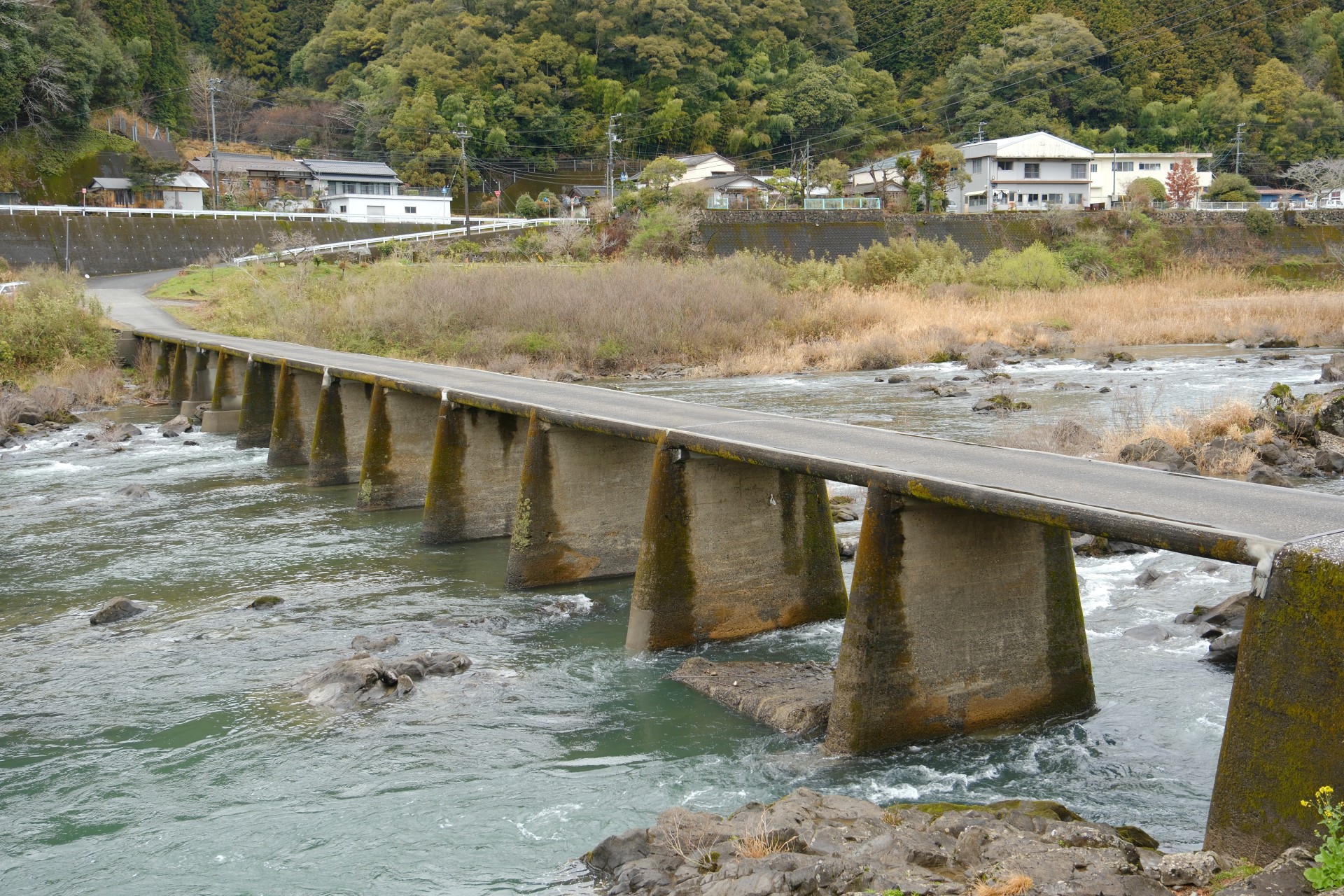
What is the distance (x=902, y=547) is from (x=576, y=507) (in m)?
5.75

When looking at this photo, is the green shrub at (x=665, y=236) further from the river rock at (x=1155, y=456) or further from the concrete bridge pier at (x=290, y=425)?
the river rock at (x=1155, y=456)

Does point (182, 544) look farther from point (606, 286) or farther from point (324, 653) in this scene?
point (606, 286)

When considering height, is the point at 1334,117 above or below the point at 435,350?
above

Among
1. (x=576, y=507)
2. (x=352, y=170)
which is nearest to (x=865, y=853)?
(x=576, y=507)

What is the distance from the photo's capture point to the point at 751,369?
35.9 metres

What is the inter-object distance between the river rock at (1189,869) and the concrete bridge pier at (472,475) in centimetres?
1103

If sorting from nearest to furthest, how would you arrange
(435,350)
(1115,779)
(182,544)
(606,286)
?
1. (1115,779)
2. (182,544)
3. (435,350)
4. (606,286)

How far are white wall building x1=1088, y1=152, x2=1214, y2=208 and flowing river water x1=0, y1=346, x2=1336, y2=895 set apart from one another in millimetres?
85286

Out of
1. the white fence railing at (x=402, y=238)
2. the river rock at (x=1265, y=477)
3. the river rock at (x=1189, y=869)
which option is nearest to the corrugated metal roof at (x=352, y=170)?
the white fence railing at (x=402, y=238)

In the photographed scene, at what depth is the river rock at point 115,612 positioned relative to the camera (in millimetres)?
11719

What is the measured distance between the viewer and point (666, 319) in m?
37.3

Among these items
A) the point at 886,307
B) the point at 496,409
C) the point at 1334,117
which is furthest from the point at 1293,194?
the point at 496,409

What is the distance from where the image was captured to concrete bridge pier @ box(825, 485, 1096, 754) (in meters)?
7.92

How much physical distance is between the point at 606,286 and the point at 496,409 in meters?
24.5
